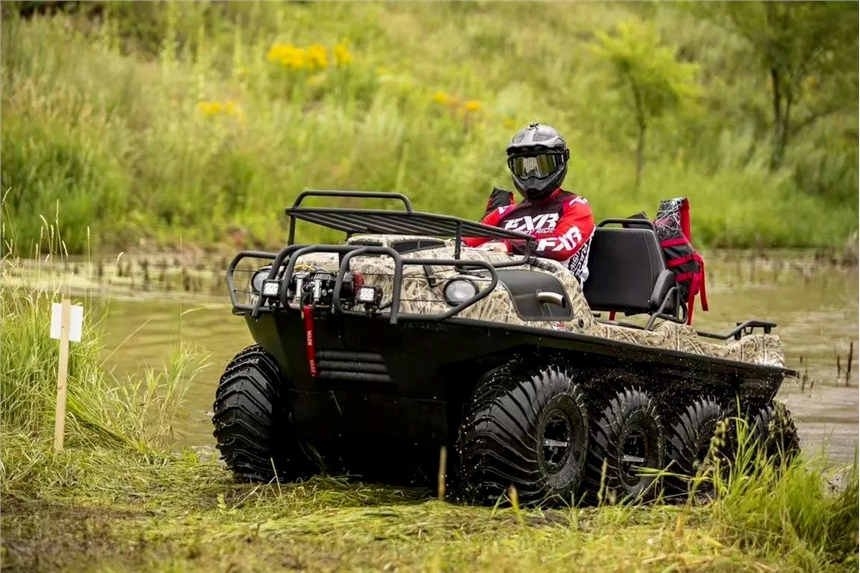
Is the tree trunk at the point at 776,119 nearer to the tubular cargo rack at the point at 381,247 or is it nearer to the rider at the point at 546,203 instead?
the rider at the point at 546,203

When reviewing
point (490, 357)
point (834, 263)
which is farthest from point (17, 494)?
point (834, 263)

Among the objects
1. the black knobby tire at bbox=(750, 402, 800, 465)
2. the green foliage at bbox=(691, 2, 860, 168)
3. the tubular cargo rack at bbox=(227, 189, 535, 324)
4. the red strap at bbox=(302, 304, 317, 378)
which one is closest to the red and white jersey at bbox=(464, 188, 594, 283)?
the tubular cargo rack at bbox=(227, 189, 535, 324)

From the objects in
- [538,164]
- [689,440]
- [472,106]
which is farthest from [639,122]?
[689,440]

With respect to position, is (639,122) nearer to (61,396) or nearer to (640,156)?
(640,156)

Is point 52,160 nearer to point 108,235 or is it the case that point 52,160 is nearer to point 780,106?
point 108,235

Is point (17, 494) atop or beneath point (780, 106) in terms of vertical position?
beneath

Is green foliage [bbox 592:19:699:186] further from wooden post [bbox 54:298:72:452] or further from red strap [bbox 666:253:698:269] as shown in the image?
wooden post [bbox 54:298:72:452]

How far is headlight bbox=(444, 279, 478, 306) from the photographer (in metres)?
7.48

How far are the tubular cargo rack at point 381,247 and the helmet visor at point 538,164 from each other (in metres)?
0.56

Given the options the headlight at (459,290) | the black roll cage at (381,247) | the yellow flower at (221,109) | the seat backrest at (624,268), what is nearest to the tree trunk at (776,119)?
the yellow flower at (221,109)

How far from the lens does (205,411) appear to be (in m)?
11.2

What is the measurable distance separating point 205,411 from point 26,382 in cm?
215

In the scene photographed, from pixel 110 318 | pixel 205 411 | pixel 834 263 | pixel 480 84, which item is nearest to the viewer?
pixel 205 411

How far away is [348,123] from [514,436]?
17.1 m
